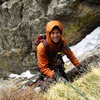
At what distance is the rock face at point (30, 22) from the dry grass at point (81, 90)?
5663mm

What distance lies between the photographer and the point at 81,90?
468 centimetres

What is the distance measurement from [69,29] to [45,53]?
5.23 metres

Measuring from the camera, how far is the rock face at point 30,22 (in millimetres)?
10250

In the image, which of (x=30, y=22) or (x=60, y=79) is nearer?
(x=60, y=79)

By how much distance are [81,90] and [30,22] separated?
775cm

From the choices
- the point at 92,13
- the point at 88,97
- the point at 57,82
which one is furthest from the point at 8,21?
the point at 88,97

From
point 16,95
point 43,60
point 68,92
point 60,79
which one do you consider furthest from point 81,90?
point 43,60

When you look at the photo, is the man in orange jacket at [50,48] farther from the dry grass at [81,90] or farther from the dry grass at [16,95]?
the dry grass at [16,95]

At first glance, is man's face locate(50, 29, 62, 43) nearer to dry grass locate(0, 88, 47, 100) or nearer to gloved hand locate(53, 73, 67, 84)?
gloved hand locate(53, 73, 67, 84)

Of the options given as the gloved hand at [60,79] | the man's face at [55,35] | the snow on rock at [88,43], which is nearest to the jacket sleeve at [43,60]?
the man's face at [55,35]

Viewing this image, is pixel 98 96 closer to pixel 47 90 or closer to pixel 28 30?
pixel 47 90

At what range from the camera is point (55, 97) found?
4508mm

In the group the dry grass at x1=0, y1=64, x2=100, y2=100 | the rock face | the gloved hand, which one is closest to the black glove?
the dry grass at x1=0, y1=64, x2=100, y2=100

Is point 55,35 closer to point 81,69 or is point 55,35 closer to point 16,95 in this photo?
point 81,69
